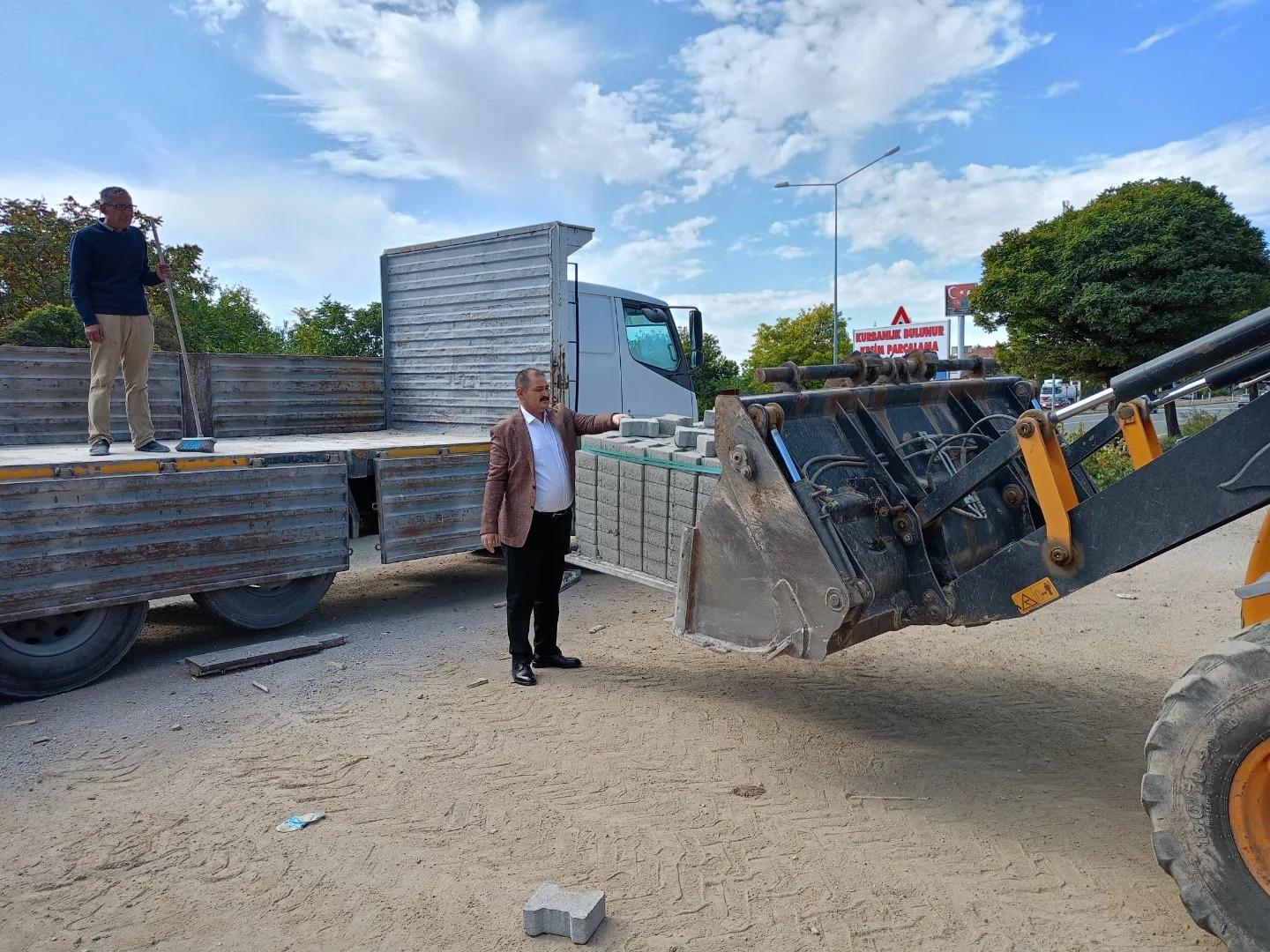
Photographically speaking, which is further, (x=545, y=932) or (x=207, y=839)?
(x=207, y=839)

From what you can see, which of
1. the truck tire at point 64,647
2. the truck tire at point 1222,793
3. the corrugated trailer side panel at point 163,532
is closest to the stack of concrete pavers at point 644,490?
the corrugated trailer side panel at point 163,532

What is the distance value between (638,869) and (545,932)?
0.48 metres

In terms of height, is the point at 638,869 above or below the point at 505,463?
below

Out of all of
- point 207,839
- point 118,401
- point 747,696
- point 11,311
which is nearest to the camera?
point 207,839

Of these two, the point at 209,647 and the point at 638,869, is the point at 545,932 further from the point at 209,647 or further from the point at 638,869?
the point at 209,647

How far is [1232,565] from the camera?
26.3 ft

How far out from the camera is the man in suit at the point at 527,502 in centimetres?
515

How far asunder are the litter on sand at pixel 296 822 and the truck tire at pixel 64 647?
2.34 m

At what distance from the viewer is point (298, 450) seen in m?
6.22

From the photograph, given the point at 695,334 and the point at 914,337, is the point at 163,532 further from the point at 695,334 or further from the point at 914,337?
the point at 914,337

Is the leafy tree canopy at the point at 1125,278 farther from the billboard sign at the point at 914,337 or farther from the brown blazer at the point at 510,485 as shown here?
the brown blazer at the point at 510,485

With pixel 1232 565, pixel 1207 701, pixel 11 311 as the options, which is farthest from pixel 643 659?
pixel 11 311

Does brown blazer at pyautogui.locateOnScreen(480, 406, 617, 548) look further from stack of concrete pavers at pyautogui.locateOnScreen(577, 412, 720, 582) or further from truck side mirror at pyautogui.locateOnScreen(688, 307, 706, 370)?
truck side mirror at pyautogui.locateOnScreen(688, 307, 706, 370)

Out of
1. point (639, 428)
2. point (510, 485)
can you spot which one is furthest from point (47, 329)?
point (639, 428)
